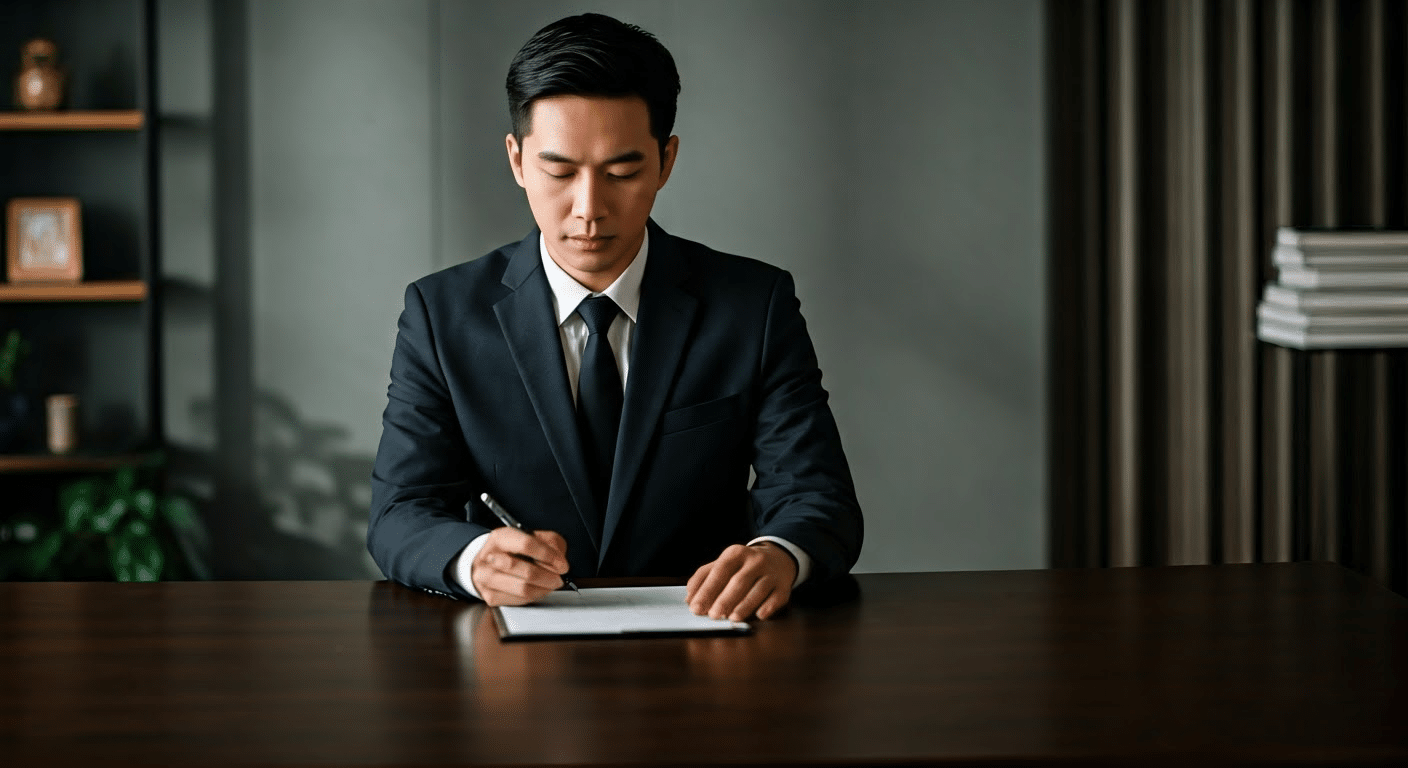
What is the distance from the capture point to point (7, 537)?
12.3 ft

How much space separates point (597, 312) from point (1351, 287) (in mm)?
1882

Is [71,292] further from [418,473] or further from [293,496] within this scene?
[418,473]

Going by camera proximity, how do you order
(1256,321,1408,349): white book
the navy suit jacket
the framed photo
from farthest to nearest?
the framed photo < (1256,321,1408,349): white book < the navy suit jacket

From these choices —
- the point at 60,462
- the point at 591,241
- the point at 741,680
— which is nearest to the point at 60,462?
the point at 60,462

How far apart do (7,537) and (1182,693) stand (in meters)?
3.35

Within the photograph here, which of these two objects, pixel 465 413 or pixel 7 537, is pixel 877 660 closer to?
pixel 465 413

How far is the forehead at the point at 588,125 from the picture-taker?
180 centimetres

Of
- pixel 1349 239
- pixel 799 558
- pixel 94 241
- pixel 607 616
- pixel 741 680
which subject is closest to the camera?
pixel 741 680

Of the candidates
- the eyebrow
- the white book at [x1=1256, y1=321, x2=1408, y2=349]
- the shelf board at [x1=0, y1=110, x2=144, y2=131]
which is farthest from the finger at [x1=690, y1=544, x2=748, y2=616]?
the shelf board at [x1=0, y1=110, x2=144, y2=131]

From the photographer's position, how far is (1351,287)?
3.08 m

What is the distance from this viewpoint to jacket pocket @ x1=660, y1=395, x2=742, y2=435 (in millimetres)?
2018

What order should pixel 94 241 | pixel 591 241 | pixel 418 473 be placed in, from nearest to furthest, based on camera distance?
pixel 591 241
pixel 418 473
pixel 94 241

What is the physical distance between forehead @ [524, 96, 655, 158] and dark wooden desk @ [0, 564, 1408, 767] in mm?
588

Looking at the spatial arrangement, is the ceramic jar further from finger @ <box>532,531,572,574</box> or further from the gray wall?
finger @ <box>532,531,572,574</box>
